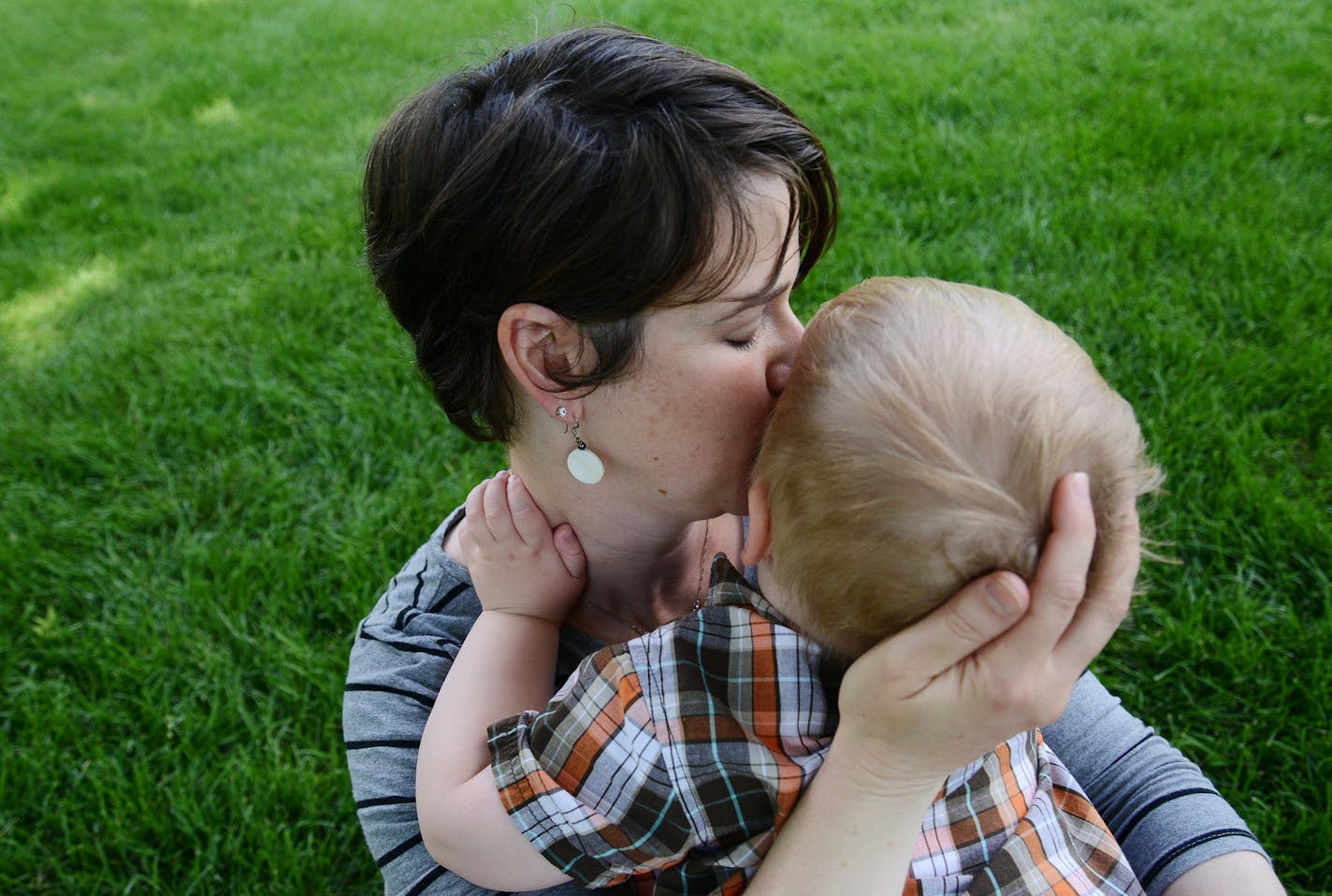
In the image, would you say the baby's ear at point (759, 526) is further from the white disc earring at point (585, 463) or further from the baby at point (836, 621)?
the white disc earring at point (585, 463)

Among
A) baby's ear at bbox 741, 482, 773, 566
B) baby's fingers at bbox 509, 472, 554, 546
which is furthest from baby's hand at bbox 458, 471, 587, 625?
baby's ear at bbox 741, 482, 773, 566

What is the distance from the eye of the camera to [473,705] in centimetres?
150

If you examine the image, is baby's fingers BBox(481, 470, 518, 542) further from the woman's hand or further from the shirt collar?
the woman's hand

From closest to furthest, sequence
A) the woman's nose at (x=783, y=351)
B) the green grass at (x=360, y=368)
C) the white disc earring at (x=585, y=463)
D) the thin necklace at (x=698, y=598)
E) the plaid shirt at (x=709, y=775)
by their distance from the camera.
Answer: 1. the plaid shirt at (x=709, y=775)
2. the woman's nose at (x=783, y=351)
3. the white disc earring at (x=585, y=463)
4. the thin necklace at (x=698, y=598)
5. the green grass at (x=360, y=368)

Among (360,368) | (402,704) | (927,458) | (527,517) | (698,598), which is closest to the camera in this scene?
(927,458)

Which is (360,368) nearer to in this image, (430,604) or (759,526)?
(430,604)

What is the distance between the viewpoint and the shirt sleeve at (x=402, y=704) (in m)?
1.51

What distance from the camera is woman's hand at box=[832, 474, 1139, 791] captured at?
1.11 metres

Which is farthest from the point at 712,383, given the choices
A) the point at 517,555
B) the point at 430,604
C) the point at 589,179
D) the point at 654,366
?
the point at 430,604

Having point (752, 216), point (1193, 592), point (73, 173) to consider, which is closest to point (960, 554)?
point (752, 216)

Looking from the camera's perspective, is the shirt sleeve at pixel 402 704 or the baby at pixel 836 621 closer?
the baby at pixel 836 621

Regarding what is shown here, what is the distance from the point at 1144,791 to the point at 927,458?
0.77 m

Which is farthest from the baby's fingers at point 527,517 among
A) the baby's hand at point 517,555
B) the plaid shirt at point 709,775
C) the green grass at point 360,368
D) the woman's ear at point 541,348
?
the green grass at point 360,368

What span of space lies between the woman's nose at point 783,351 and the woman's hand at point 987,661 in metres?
0.49
